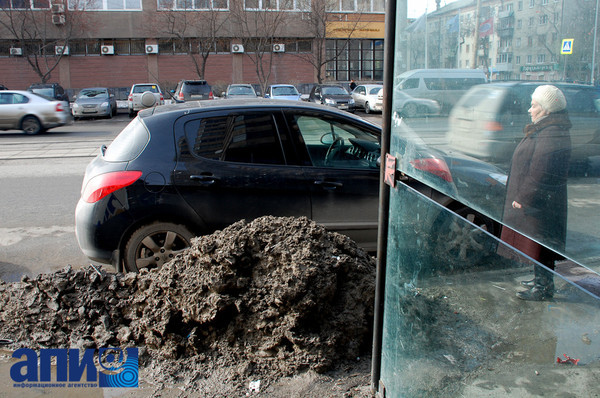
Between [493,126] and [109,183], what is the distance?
359 centimetres

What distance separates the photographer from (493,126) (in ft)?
5.68

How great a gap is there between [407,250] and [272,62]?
42852 millimetres

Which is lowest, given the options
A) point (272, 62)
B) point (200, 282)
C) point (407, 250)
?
point (200, 282)

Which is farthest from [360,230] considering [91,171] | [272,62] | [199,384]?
[272,62]

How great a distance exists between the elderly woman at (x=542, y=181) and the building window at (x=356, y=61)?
146ft

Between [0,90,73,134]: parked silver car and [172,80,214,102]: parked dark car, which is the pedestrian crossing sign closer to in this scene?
[0,90,73,134]: parked silver car

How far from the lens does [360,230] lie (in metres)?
4.87

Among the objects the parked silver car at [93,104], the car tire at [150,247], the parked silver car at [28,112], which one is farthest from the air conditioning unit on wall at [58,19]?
the car tire at [150,247]

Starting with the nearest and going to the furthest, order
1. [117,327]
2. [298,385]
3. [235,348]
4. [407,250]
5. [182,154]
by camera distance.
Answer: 1. [407,250]
2. [298,385]
3. [235,348]
4. [117,327]
5. [182,154]

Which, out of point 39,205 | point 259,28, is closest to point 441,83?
point 39,205

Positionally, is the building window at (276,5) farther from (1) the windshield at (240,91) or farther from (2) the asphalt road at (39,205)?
(2) the asphalt road at (39,205)

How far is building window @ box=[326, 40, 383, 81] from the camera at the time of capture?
4478 centimetres

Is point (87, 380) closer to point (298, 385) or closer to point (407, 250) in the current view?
point (298, 385)

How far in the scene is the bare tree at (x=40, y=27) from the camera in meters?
36.8
